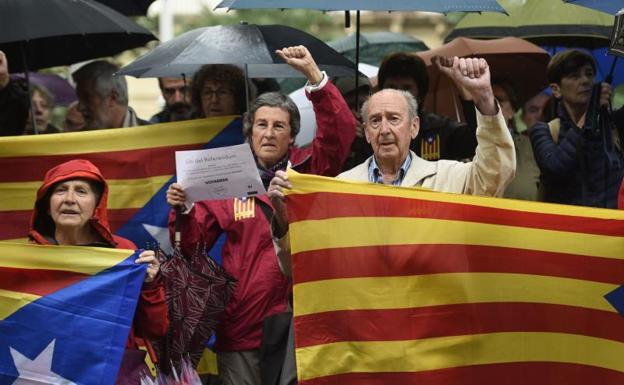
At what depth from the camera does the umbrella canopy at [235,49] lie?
312 inches

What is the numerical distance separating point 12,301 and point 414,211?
6.07 ft

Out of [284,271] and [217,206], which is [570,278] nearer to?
[284,271]

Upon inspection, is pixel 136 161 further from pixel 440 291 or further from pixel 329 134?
pixel 440 291

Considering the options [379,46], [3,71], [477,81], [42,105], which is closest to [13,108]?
[3,71]

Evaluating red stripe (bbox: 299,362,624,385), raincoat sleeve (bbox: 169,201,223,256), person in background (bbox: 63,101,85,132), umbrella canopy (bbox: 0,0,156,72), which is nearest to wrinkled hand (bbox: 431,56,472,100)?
red stripe (bbox: 299,362,624,385)

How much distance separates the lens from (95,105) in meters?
9.82

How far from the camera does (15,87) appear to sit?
9203mm

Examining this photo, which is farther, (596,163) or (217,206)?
(596,163)

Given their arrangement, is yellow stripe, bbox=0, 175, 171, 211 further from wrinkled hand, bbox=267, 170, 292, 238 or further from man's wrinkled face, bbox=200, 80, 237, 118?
wrinkled hand, bbox=267, 170, 292, 238

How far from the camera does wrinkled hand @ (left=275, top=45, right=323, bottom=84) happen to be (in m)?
7.46

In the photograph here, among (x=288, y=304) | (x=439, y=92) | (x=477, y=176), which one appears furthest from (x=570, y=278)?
(x=439, y=92)

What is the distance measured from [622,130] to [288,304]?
84.4 inches

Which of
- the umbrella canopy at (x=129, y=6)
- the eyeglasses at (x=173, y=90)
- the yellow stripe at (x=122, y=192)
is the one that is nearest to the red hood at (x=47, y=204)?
the yellow stripe at (x=122, y=192)

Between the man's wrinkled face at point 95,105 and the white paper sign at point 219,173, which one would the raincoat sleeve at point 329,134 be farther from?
the man's wrinkled face at point 95,105
